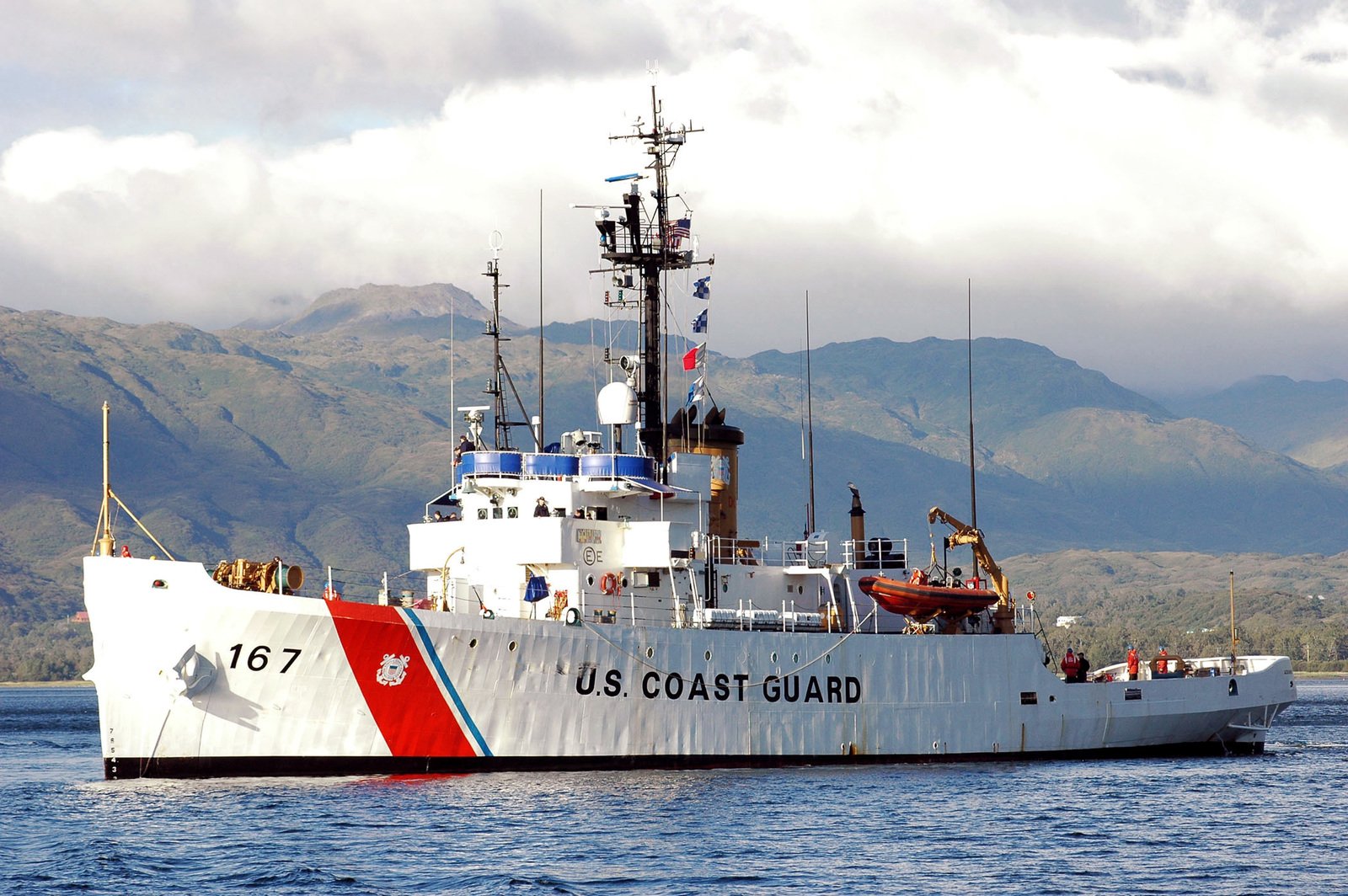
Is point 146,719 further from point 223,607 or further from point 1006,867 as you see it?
point 1006,867

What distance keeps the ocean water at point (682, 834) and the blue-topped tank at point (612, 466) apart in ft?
20.8

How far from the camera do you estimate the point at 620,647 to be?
35.1 metres

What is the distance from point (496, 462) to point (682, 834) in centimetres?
1061

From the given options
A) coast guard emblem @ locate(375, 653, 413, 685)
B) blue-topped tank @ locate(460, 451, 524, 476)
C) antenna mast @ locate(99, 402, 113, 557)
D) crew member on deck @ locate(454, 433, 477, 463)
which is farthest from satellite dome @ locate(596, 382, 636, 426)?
antenna mast @ locate(99, 402, 113, 557)

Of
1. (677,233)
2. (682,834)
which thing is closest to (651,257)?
(677,233)

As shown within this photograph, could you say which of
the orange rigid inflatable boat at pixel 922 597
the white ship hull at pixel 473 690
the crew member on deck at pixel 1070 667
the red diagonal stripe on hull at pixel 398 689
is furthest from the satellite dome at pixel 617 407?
the crew member on deck at pixel 1070 667

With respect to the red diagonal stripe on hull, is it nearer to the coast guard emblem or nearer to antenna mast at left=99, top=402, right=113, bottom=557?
the coast guard emblem

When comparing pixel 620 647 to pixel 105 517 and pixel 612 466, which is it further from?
pixel 105 517

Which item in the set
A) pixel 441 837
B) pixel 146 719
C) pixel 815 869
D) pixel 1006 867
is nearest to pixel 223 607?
pixel 146 719

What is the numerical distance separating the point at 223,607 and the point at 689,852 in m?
10.1

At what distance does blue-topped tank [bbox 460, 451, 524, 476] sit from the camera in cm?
3697

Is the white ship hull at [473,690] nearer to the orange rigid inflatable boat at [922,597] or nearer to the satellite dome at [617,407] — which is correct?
the orange rigid inflatable boat at [922,597]

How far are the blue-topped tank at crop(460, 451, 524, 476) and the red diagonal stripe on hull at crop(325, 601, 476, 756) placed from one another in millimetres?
5080

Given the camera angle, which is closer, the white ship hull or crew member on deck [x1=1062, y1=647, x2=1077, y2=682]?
the white ship hull
